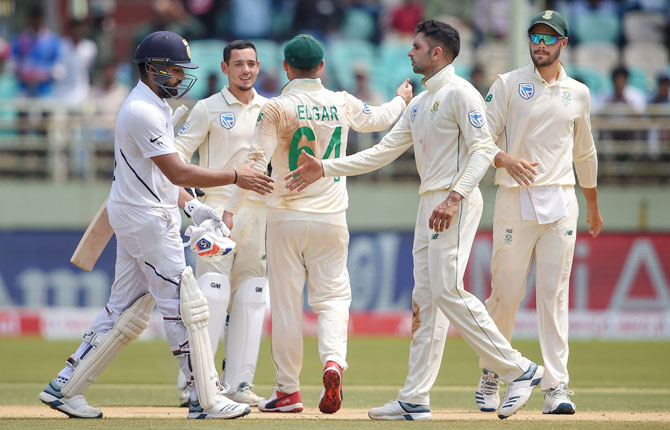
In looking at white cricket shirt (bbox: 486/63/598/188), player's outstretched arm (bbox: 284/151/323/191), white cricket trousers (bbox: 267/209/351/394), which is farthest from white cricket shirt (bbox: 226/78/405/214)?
white cricket shirt (bbox: 486/63/598/188)

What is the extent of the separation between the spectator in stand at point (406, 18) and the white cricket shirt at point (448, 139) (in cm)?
1210

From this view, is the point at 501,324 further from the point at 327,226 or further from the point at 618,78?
the point at 618,78

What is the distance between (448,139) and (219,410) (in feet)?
7.45

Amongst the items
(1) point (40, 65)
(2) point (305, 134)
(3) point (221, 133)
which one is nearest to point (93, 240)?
(3) point (221, 133)

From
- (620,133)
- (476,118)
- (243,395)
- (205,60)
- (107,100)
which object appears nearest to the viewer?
(476,118)

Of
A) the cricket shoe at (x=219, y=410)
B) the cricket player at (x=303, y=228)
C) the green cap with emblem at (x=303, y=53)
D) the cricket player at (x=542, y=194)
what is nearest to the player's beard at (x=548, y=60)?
the cricket player at (x=542, y=194)

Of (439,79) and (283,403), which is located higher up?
(439,79)

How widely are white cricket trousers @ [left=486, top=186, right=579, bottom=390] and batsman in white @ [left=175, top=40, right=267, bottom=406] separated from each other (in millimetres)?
1805

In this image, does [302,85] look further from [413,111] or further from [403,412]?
[403,412]

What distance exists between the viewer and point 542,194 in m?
7.44

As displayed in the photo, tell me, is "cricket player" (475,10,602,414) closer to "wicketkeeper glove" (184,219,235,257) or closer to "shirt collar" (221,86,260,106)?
"shirt collar" (221,86,260,106)

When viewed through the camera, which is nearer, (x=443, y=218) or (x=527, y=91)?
(x=443, y=218)

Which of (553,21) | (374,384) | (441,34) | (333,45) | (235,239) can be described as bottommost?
(374,384)

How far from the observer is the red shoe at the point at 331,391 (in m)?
7.20
